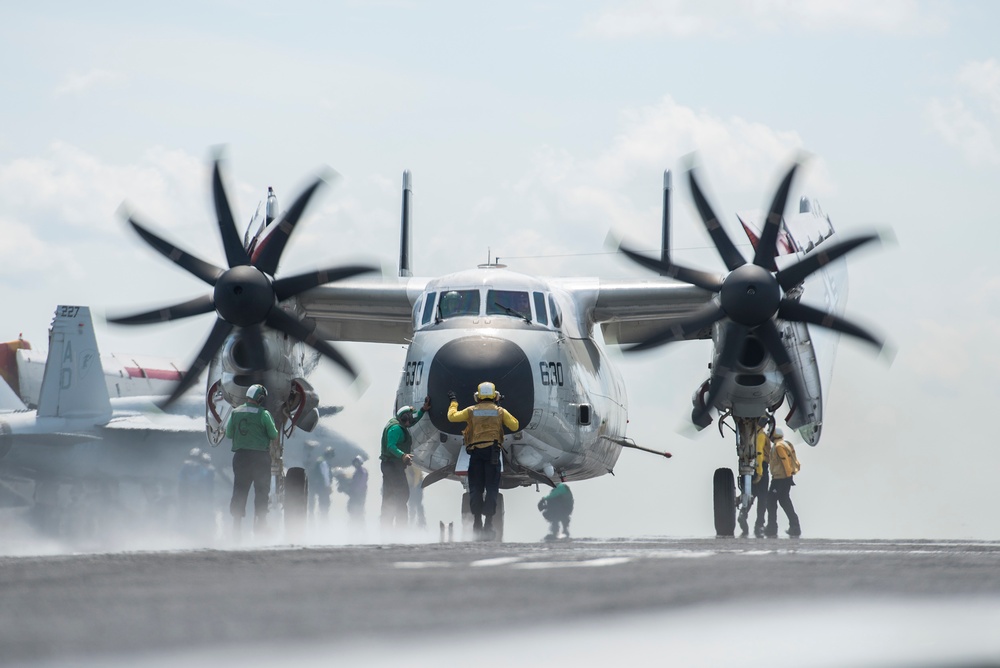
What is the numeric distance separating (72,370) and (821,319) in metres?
30.3

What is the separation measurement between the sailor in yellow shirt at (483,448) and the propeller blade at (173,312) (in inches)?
219

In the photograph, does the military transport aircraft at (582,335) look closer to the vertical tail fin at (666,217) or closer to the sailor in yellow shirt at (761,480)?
the sailor in yellow shirt at (761,480)

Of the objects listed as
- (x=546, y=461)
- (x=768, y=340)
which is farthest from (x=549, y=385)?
(x=768, y=340)

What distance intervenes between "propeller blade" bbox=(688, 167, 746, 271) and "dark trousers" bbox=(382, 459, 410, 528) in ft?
18.6

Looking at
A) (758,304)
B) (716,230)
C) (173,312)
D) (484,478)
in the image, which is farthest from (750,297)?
(173,312)

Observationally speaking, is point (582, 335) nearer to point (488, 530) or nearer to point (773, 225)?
point (773, 225)

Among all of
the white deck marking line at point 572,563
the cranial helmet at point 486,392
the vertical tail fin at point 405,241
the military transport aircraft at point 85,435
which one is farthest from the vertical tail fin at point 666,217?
the white deck marking line at point 572,563

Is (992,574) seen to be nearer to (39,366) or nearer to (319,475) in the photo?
(319,475)

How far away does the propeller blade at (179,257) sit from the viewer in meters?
21.1

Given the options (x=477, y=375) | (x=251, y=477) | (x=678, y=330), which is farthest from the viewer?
(x=678, y=330)

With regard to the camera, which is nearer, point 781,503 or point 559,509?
point 781,503

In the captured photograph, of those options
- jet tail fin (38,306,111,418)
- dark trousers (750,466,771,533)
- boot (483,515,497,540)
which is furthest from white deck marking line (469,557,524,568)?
jet tail fin (38,306,111,418)

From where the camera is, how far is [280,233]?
20.6m

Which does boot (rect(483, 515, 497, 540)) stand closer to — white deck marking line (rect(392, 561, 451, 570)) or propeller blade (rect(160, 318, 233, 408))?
propeller blade (rect(160, 318, 233, 408))
